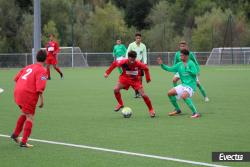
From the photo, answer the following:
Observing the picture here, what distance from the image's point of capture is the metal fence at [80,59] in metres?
53.8

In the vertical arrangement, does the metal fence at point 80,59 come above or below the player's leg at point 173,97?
below

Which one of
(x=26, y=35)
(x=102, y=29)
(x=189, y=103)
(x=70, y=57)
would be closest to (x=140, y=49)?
(x=189, y=103)

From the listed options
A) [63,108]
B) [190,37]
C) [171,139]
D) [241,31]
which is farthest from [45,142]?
[190,37]

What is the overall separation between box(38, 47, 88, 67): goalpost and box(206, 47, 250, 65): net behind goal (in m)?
11.7

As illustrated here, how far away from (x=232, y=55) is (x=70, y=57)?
13.7 metres

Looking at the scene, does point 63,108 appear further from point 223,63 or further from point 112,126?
point 223,63

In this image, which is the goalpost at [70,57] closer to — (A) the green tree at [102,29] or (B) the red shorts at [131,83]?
(A) the green tree at [102,29]

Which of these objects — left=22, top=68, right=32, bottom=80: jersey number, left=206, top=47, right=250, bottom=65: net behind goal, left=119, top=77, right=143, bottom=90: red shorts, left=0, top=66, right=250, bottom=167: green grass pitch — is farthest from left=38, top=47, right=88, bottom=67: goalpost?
left=22, top=68, right=32, bottom=80: jersey number

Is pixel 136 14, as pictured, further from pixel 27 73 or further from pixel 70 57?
pixel 27 73

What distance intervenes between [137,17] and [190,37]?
17.2 meters

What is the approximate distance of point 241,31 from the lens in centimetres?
6488

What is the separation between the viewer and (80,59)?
54.7 metres

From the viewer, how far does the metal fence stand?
5384cm

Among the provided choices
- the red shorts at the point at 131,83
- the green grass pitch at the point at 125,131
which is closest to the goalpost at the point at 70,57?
the green grass pitch at the point at 125,131
